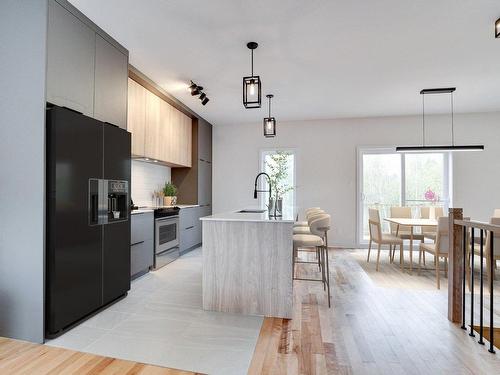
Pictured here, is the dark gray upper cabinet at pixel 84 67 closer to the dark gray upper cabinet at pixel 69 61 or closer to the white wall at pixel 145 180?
the dark gray upper cabinet at pixel 69 61

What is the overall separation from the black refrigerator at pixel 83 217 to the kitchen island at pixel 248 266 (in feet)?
3.06

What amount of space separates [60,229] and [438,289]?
4.01 meters

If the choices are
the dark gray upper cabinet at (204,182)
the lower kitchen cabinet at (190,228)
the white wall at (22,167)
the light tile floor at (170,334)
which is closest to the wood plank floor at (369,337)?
the light tile floor at (170,334)

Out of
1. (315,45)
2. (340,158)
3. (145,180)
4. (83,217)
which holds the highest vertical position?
(315,45)

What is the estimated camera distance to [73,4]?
8.00ft

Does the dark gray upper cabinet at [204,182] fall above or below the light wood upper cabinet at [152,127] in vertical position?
below

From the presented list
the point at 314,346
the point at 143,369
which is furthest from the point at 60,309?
the point at 314,346

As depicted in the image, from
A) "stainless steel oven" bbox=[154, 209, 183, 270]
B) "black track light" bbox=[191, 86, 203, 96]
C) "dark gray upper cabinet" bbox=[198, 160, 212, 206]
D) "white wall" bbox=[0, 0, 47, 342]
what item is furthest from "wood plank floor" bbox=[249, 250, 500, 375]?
"dark gray upper cabinet" bbox=[198, 160, 212, 206]

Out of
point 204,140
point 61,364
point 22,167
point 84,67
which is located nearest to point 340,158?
point 204,140

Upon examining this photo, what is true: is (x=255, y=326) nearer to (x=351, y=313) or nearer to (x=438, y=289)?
(x=351, y=313)

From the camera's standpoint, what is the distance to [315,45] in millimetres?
3068

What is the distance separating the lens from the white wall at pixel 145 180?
4504 millimetres

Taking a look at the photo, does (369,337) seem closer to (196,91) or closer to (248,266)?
(248,266)

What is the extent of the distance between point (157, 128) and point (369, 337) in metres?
3.86
